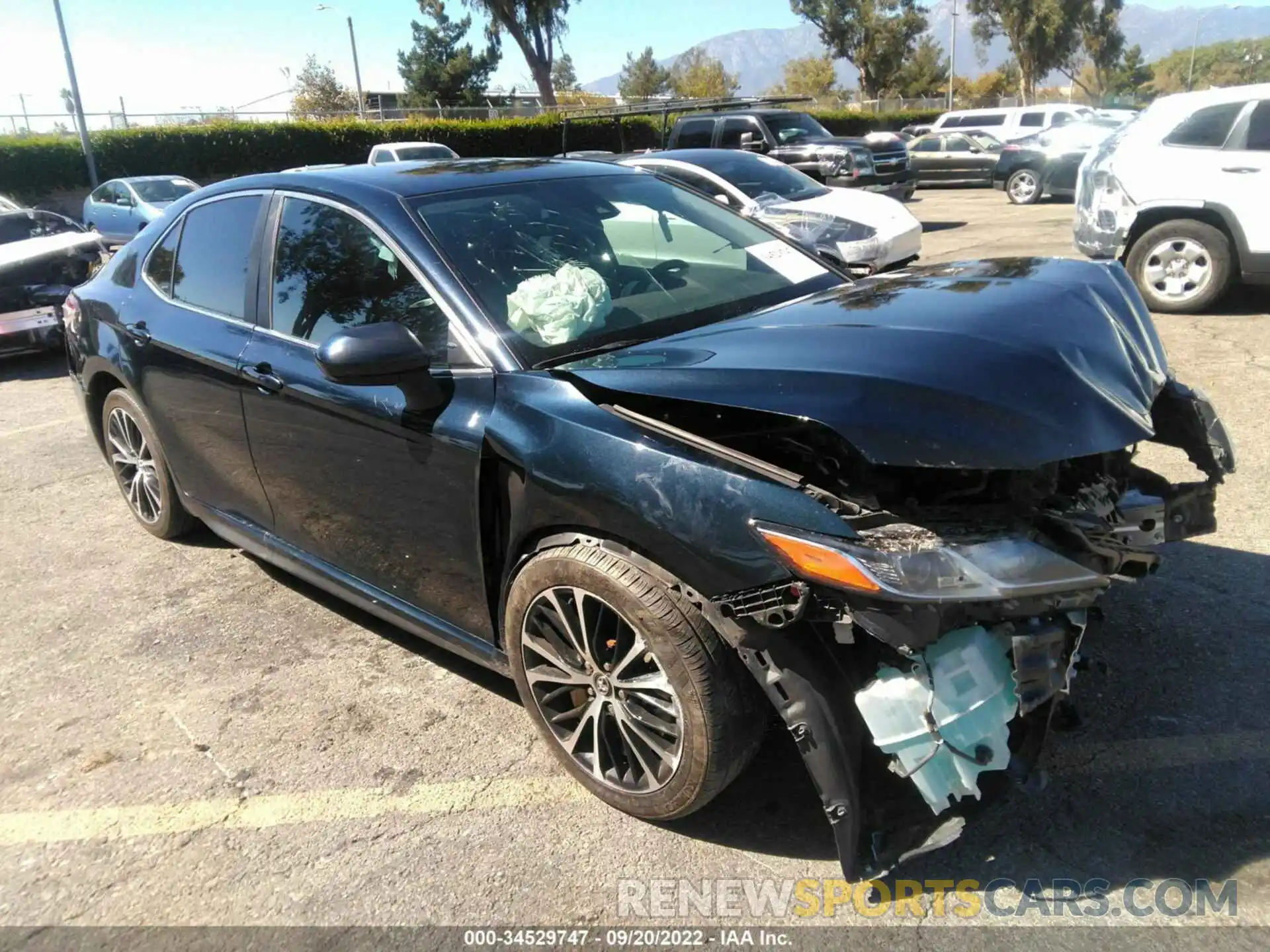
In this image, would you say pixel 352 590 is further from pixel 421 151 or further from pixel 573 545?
pixel 421 151

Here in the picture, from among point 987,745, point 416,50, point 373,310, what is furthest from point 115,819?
point 416,50

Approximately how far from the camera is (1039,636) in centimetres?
215

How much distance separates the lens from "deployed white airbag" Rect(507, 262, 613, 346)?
9.74ft

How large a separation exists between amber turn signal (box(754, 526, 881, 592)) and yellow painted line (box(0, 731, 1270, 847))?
3.79 ft

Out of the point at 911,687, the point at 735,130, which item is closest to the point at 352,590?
the point at 911,687

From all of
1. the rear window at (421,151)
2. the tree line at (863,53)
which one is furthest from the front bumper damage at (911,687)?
the tree line at (863,53)

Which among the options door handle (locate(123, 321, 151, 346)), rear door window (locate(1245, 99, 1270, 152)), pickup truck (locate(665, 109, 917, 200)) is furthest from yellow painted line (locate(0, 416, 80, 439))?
pickup truck (locate(665, 109, 917, 200))

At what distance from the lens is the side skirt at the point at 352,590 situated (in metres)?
3.08

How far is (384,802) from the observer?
2902mm

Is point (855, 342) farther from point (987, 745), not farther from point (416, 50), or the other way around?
point (416, 50)

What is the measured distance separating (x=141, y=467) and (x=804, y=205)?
7519 millimetres

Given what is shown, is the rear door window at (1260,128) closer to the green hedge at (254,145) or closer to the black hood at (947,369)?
the black hood at (947,369)

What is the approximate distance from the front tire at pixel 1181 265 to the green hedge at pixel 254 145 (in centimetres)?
1758

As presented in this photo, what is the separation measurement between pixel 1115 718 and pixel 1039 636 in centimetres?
109
